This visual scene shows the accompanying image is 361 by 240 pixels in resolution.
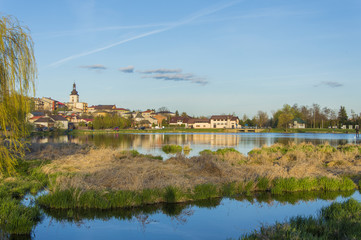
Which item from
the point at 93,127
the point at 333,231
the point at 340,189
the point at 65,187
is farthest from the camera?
the point at 93,127

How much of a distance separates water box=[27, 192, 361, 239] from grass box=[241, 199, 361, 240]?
1545mm

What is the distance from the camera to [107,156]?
76.5 ft

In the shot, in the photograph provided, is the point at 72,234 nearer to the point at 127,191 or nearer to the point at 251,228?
the point at 127,191

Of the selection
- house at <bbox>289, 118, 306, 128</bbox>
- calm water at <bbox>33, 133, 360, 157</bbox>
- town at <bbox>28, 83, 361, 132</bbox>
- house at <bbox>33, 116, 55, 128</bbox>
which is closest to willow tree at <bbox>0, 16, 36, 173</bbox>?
calm water at <bbox>33, 133, 360, 157</bbox>

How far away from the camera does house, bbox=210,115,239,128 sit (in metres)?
166

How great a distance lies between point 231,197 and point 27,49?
10881mm

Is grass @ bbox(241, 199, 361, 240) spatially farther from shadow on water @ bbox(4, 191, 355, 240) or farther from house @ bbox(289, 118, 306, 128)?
house @ bbox(289, 118, 306, 128)

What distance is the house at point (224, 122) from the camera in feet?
545

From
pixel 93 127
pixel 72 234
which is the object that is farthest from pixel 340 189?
pixel 93 127

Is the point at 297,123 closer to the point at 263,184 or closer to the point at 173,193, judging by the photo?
→ the point at 263,184

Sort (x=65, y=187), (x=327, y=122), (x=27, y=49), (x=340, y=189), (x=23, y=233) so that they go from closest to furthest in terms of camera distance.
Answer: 1. (x=23, y=233)
2. (x=27, y=49)
3. (x=65, y=187)
4. (x=340, y=189)
5. (x=327, y=122)

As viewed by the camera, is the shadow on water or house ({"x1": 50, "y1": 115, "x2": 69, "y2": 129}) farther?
house ({"x1": 50, "y1": 115, "x2": 69, "y2": 129})

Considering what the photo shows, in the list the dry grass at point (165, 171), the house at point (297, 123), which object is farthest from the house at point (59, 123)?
the house at point (297, 123)

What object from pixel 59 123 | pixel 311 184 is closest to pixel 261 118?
pixel 59 123
